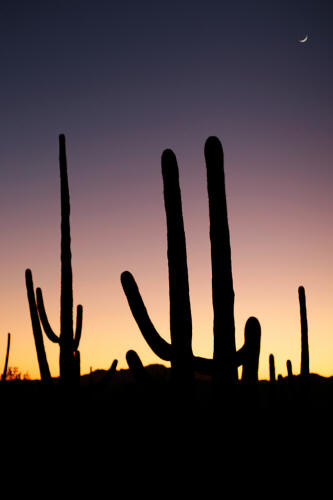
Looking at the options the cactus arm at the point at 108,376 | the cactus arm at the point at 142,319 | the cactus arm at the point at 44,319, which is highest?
the cactus arm at the point at 44,319

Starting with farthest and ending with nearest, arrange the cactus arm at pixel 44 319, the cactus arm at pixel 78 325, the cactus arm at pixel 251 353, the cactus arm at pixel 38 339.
Result: the cactus arm at pixel 78 325, the cactus arm at pixel 44 319, the cactus arm at pixel 38 339, the cactus arm at pixel 251 353

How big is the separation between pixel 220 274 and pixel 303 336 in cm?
815

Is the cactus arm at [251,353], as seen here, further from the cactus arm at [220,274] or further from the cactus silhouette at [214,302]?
the cactus arm at [220,274]

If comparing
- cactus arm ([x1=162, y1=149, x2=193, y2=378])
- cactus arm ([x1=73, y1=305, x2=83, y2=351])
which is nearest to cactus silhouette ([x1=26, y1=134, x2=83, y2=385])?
cactus arm ([x1=73, y1=305, x2=83, y2=351])

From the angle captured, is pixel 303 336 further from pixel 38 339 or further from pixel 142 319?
pixel 142 319

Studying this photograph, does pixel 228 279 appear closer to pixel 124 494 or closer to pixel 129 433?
pixel 124 494

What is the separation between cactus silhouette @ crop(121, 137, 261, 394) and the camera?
369 centimetres

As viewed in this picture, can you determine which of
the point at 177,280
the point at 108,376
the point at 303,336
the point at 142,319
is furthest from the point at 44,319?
the point at 303,336

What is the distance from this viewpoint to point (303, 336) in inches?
447

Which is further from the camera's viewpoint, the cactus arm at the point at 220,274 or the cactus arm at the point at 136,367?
the cactus arm at the point at 136,367

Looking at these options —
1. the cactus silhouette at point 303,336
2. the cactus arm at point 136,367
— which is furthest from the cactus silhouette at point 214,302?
the cactus silhouette at point 303,336

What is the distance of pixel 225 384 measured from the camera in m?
3.63

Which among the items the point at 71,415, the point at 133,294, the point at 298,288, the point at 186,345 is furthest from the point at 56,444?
the point at 298,288

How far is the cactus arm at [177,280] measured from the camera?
390 centimetres
